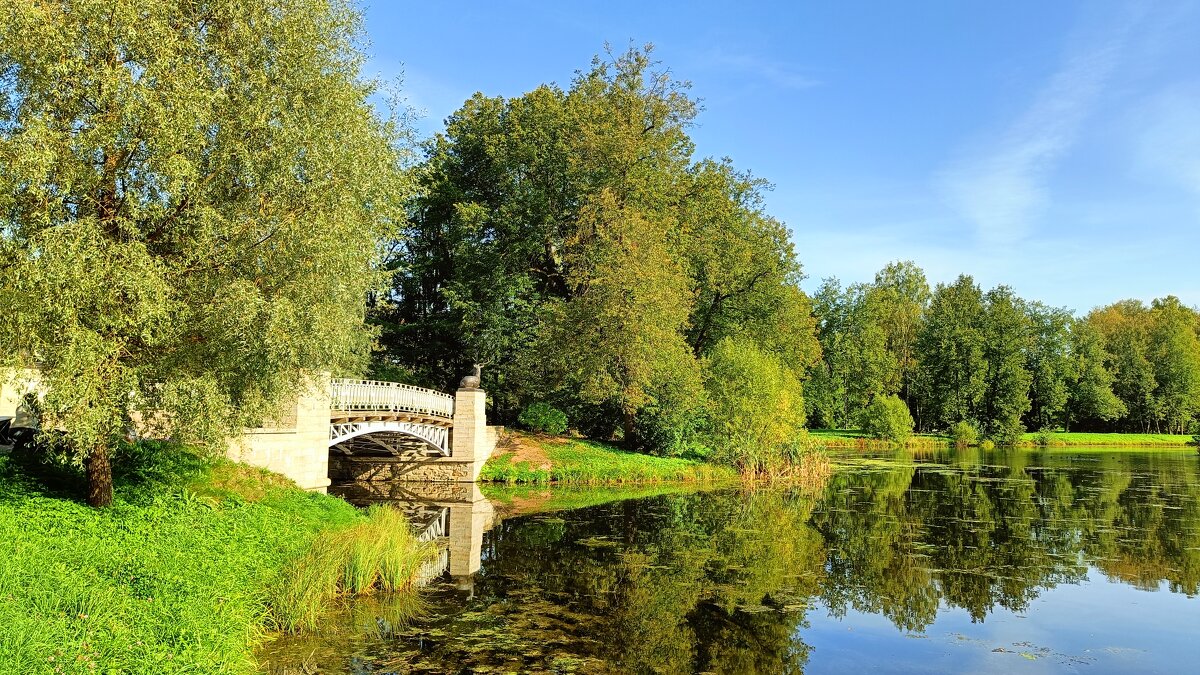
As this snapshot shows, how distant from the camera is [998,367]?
70188 mm

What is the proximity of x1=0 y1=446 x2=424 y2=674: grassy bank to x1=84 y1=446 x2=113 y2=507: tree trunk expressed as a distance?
221mm

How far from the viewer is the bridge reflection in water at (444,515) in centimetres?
1538

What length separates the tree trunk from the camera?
40.3ft

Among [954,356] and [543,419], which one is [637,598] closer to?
[543,419]

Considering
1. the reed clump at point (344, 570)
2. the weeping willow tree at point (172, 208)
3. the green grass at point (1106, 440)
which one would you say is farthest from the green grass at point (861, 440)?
the weeping willow tree at point (172, 208)

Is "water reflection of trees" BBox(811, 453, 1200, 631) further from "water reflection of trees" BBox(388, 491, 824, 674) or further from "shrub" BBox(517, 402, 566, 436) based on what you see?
"shrub" BBox(517, 402, 566, 436)

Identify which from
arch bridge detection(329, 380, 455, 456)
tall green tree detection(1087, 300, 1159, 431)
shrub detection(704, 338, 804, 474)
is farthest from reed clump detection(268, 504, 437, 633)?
tall green tree detection(1087, 300, 1159, 431)

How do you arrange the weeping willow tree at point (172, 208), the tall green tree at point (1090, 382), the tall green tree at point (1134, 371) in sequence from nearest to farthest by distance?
the weeping willow tree at point (172, 208), the tall green tree at point (1090, 382), the tall green tree at point (1134, 371)

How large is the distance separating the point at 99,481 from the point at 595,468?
2175cm

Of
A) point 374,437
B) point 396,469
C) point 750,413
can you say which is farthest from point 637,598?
point 750,413

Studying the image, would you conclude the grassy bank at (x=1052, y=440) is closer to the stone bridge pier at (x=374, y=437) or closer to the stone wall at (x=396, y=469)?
the stone bridge pier at (x=374, y=437)

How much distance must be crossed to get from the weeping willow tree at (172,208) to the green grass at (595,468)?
18118mm

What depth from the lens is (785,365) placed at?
146 feet

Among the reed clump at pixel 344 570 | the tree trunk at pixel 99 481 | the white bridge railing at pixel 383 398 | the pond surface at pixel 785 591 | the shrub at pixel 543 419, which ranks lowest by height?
the pond surface at pixel 785 591
